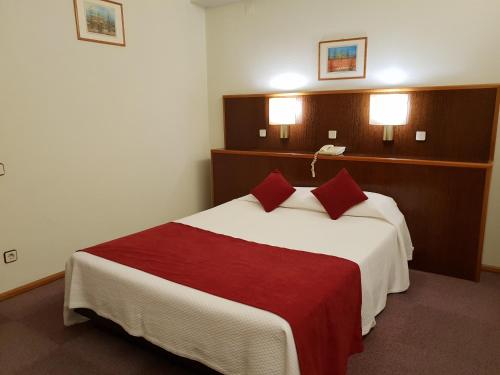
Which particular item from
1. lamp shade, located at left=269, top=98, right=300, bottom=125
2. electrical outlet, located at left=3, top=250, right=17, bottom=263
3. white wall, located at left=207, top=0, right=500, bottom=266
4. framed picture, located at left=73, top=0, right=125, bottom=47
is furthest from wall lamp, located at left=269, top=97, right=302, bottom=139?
electrical outlet, located at left=3, top=250, right=17, bottom=263

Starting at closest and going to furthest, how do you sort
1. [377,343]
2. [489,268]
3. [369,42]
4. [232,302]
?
[232,302], [377,343], [489,268], [369,42]

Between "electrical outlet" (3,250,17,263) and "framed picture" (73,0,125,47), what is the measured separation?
1783 millimetres

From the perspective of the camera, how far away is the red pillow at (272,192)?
3222 mm

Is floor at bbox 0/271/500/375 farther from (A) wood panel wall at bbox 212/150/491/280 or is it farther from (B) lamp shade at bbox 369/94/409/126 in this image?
(B) lamp shade at bbox 369/94/409/126

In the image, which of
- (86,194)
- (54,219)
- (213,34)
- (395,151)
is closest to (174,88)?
(213,34)

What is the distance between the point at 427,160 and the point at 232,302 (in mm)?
2114

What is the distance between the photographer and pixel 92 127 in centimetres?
326

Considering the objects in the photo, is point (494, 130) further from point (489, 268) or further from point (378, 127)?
point (489, 268)

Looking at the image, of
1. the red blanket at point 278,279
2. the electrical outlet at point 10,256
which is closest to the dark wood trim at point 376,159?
the red blanket at point 278,279

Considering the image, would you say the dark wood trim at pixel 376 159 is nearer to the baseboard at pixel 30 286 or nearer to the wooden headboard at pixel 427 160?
the wooden headboard at pixel 427 160

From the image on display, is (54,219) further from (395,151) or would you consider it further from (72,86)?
(395,151)

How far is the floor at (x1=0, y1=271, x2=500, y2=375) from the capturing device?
6.56ft

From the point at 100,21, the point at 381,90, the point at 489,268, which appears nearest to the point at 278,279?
the point at 381,90

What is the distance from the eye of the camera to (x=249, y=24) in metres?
3.99
